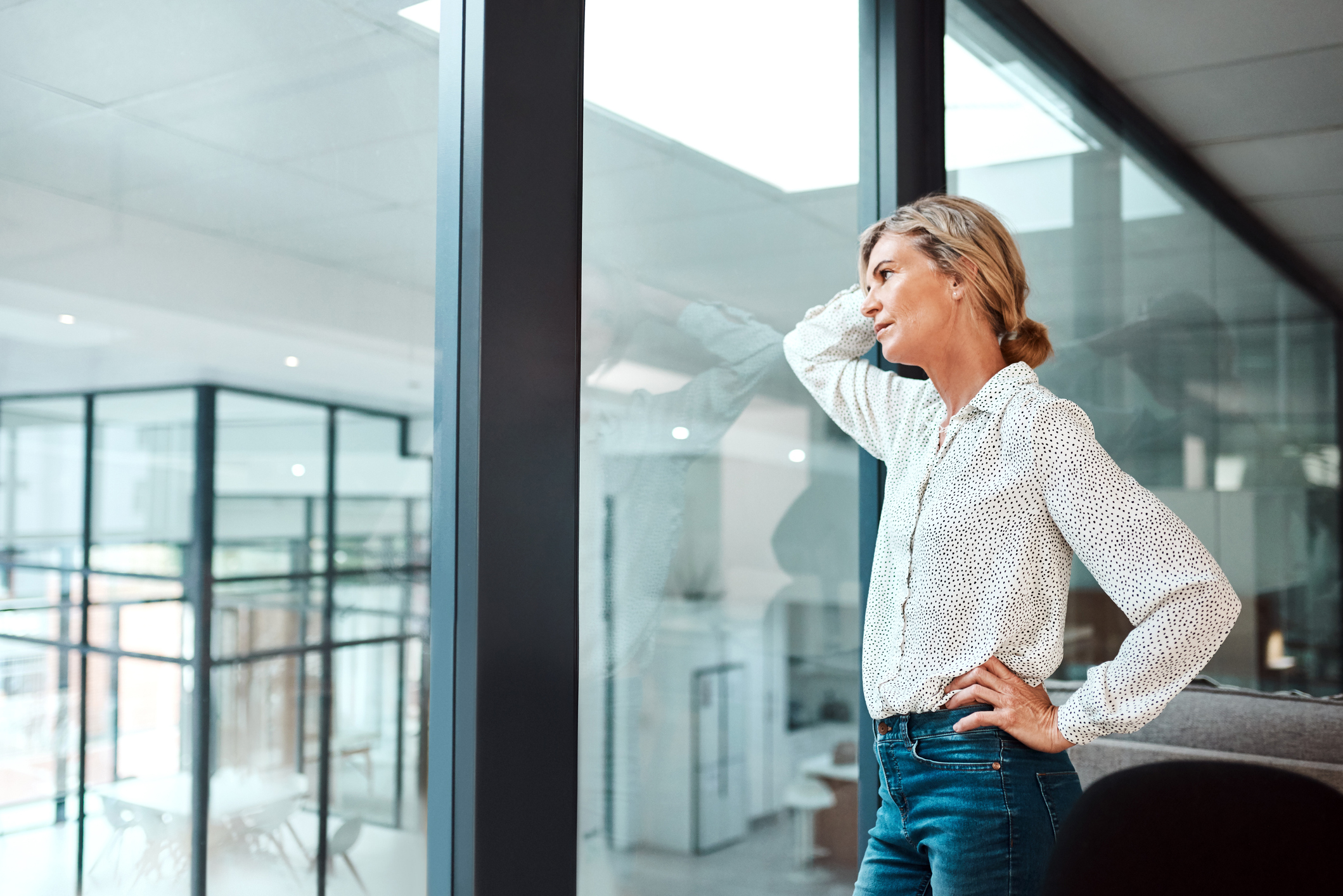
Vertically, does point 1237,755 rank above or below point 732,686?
below

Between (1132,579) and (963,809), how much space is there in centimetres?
33

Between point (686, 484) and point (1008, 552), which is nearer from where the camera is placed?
point (1008, 552)

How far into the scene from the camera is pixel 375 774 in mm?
1028

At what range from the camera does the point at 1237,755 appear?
1.78 metres

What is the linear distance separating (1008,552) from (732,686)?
0.62 meters

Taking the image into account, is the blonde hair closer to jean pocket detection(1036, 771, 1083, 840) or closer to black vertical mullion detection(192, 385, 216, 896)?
jean pocket detection(1036, 771, 1083, 840)

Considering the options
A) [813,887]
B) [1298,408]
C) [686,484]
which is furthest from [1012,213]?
[813,887]

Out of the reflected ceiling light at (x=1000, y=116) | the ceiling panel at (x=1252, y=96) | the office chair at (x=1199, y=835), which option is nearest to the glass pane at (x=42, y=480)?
the office chair at (x=1199, y=835)

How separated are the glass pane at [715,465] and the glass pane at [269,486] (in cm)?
37

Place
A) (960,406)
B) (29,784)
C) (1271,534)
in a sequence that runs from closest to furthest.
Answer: (29,784) < (960,406) < (1271,534)

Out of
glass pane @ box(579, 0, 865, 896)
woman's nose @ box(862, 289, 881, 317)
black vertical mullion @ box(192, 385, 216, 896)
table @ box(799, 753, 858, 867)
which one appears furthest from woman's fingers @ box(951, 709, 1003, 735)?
black vertical mullion @ box(192, 385, 216, 896)

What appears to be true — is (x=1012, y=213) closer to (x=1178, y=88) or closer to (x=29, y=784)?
(x=1178, y=88)

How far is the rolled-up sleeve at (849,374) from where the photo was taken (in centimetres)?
157

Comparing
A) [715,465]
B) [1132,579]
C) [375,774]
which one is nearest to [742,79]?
[715,465]
